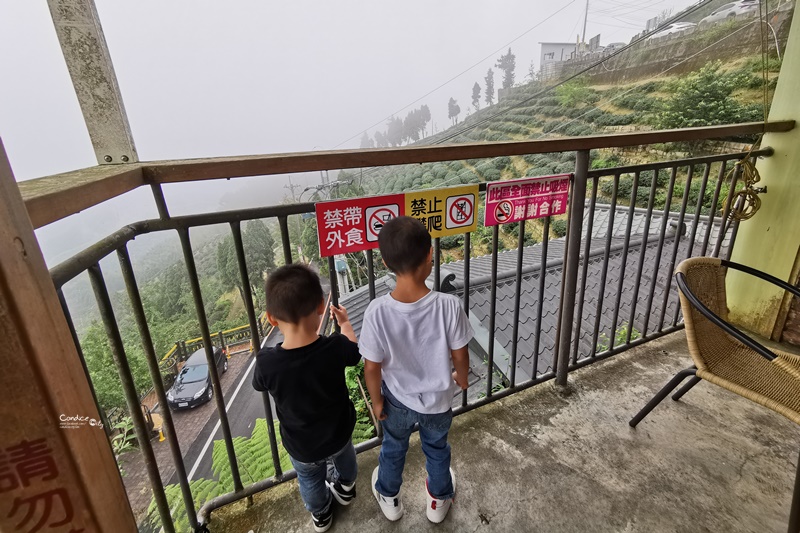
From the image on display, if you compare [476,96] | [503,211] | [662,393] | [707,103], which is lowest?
[662,393]

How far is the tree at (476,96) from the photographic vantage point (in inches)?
1067

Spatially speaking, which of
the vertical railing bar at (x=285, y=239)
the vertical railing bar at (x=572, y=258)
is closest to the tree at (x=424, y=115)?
the vertical railing bar at (x=572, y=258)

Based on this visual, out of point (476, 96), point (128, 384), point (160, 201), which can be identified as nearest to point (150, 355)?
point (128, 384)

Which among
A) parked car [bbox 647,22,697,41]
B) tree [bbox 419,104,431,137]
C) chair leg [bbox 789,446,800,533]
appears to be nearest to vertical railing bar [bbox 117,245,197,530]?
chair leg [bbox 789,446,800,533]

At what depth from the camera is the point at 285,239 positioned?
1.33 metres

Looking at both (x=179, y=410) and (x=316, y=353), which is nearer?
(x=316, y=353)

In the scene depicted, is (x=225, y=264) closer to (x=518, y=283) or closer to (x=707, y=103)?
(x=518, y=283)

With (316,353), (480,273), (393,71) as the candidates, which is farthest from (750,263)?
(393,71)

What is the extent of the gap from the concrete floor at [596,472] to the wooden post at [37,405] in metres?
1.13

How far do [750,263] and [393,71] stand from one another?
79.6 ft

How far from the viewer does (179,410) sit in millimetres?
8336

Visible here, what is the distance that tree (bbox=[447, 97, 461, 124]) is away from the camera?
86.8 ft

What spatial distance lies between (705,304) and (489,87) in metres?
30.0

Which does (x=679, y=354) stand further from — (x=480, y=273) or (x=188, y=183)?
(x=480, y=273)
